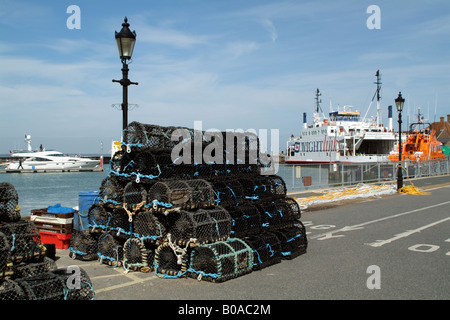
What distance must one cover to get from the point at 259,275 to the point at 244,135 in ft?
12.5

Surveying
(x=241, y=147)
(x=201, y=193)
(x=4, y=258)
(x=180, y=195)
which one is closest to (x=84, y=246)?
(x=180, y=195)

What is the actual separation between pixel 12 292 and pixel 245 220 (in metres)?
4.40

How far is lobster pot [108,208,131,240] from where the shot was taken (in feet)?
24.6

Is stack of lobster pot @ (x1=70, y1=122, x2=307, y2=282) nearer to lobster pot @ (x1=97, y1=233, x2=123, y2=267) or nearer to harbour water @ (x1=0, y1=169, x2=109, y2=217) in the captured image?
lobster pot @ (x1=97, y1=233, x2=123, y2=267)

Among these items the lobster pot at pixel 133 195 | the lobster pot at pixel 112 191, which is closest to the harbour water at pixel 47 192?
the lobster pot at pixel 112 191

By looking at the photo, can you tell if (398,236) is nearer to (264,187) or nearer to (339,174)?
(264,187)

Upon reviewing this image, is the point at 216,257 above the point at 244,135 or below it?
below

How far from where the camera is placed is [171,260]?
6.88m

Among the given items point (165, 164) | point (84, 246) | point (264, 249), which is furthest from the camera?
point (84, 246)

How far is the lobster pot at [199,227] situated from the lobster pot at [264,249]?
649 mm

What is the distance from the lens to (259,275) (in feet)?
23.0

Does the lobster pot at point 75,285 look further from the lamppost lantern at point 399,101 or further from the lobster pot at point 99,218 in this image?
the lamppost lantern at point 399,101
